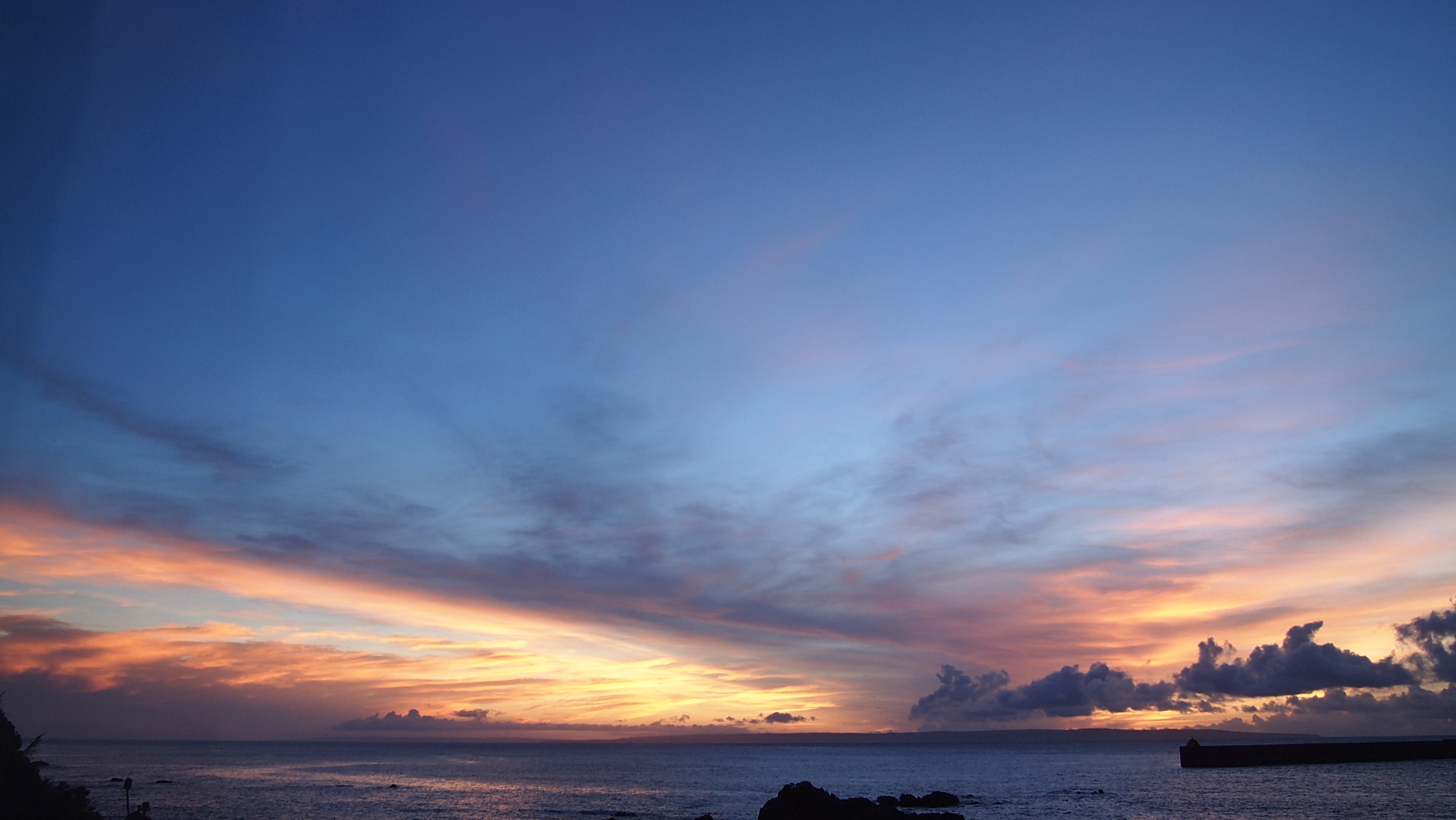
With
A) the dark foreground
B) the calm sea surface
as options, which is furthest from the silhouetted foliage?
the dark foreground

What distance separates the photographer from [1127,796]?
9594cm

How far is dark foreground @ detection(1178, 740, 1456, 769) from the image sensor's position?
136000mm

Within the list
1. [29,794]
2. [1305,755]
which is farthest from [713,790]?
[1305,755]

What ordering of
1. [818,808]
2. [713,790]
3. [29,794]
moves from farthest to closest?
[713,790], [818,808], [29,794]

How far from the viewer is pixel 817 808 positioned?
2265 inches

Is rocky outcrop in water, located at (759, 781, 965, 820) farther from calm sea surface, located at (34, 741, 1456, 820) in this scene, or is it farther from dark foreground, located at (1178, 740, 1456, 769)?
dark foreground, located at (1178, 740, 1456, 769)

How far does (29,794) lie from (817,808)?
46.4 metres

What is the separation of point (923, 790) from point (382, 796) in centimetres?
A: 7365

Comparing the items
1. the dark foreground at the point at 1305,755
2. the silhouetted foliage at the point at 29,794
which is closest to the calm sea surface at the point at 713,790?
the dark foreground at the point at 1305,755

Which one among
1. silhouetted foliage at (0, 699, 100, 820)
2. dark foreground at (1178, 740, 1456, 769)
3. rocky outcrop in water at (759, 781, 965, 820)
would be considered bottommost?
dark foreground at (1178, 740, 1456, 769)

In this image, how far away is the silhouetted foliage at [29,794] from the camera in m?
34.4

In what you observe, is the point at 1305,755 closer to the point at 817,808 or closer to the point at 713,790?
the point at 713,790

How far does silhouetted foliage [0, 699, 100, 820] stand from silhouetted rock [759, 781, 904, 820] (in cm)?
4186

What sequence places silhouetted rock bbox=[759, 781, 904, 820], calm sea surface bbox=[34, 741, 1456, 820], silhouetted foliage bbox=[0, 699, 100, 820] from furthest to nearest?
calm sea surface bbox=[34, 741, 1456, 820], silhouetted rock bbox=[759, 781, 904, 820], silhouetted foliage bbox=[0, 699, 100, 820]
